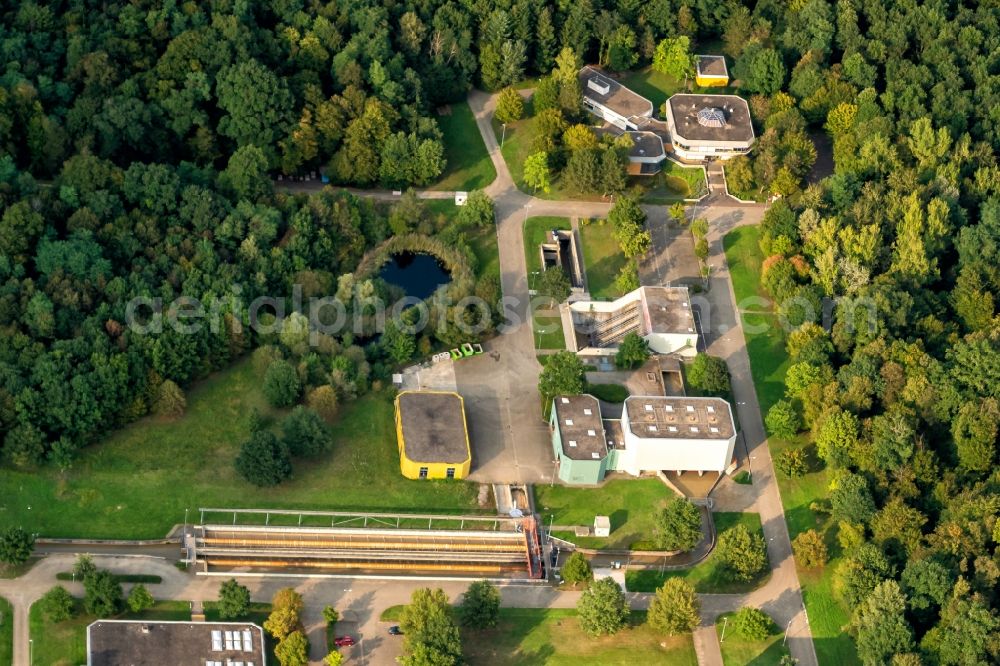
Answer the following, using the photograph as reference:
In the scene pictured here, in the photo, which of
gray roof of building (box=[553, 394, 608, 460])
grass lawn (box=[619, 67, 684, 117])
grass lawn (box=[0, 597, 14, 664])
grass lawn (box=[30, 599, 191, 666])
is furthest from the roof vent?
grass lawn (box=[0, 597, 14, 664])

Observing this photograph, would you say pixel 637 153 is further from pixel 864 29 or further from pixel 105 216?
pixel 105 216

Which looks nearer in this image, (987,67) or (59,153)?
(59,153)

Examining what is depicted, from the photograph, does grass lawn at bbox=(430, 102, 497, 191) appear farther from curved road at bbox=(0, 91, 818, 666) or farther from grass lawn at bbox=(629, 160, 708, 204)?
grass lawn at bbox=(629, 160, 708, 204)

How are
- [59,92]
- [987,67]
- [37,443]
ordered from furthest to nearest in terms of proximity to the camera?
[987,67], [59,92], [37,443]

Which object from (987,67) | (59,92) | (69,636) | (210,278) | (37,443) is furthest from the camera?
(987,67)

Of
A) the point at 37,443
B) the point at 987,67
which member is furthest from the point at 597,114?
the point at 37,443

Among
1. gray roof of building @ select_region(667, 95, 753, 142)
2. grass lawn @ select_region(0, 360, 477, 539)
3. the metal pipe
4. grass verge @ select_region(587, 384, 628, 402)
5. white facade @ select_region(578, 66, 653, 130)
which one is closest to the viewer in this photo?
the metal pipe
